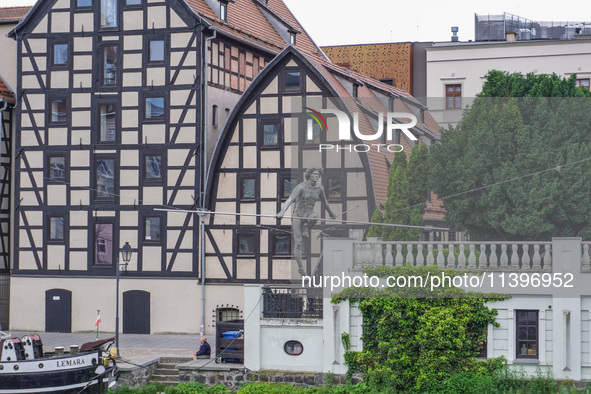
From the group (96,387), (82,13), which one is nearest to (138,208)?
(82,13)

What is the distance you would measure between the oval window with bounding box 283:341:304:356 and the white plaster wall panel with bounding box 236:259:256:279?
9.41 meters

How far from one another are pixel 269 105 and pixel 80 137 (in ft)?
Result: 22.8

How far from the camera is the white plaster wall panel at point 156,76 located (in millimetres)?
37844

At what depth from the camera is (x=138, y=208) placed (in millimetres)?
37938

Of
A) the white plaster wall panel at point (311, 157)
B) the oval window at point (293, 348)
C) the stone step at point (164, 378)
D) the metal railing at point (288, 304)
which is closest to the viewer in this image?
the oval window at point (293, 348)

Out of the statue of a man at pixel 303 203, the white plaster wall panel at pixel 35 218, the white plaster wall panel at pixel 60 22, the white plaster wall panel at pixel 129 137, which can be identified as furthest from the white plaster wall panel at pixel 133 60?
the statue of a man at pixel 303 203

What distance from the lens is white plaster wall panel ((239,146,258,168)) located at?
121 ft

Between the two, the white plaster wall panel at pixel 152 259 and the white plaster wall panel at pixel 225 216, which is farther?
the white plaster wall panel at pixel 152 259

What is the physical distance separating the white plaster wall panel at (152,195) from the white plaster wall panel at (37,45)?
20.6 feet

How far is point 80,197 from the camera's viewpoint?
38.5 m

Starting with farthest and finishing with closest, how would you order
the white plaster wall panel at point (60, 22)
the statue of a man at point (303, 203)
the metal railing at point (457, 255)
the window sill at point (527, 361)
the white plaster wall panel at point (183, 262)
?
the white plaster wall panel at point (60, 22) → the white plaster wall panel at point (183, 262) → the statue of a man at point (303, 203) → the metal railing at point (457, 255) → the window sill at point (527, 361)

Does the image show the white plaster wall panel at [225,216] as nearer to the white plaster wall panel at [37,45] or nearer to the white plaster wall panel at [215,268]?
the white plaster wall panel at [215,268]

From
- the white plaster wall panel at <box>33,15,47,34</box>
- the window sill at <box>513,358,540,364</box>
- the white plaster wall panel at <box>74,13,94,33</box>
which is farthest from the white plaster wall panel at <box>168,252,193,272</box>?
the window sill at <box>513,358,540,364</box>

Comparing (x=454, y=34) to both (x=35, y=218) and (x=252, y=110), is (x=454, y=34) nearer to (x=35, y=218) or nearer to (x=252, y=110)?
(x=252, y=110)
